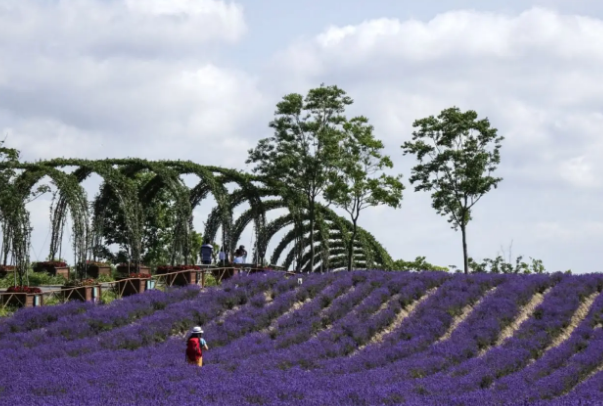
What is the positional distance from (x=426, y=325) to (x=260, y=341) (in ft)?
15.1

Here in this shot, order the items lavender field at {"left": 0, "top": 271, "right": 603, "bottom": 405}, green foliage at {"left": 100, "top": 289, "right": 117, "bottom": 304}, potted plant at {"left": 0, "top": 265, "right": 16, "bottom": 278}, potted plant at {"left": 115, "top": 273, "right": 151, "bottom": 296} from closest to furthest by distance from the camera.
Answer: lavender field at {"left": 0, "top": 271, "right": 603, "bottom": 405}, green foliage at {"left": 100, "top": 289, "right": 117, "bottom": 304}, potted plant at {"left": 115, "top": 273, "right": 151, "bottom": 296}, potted plant at {"left": 0, "top": 265, "right": 16, "bottom": 278}

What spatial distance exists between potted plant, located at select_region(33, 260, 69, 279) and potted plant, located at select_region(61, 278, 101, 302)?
804 cm

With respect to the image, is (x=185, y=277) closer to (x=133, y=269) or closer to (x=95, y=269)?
(x=133, y=269)

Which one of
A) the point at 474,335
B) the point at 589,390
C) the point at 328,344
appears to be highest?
the point at 474,335

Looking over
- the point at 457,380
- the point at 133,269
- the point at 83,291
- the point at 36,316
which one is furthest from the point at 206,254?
the point at 457,380

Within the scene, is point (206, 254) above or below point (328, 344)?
above

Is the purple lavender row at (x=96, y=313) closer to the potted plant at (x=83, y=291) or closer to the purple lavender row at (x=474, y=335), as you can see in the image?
the potted plant at (x=83, y=291)

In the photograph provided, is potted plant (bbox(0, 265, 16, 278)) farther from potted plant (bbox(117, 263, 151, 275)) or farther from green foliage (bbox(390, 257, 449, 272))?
green foliage (bbox(390, 257, 449, 272))

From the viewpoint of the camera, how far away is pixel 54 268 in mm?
35750

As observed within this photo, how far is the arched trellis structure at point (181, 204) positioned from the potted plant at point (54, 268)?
2.22 feet

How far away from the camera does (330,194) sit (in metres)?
40.3

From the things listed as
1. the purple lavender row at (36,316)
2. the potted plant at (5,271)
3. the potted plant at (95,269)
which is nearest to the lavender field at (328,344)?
the purple lavender row at (36,316)

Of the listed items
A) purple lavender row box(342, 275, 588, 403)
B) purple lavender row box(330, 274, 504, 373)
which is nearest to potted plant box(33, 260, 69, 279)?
purple lavender row box(330, 274, 504, 373)

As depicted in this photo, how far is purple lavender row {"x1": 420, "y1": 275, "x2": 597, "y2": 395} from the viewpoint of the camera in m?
16.6
